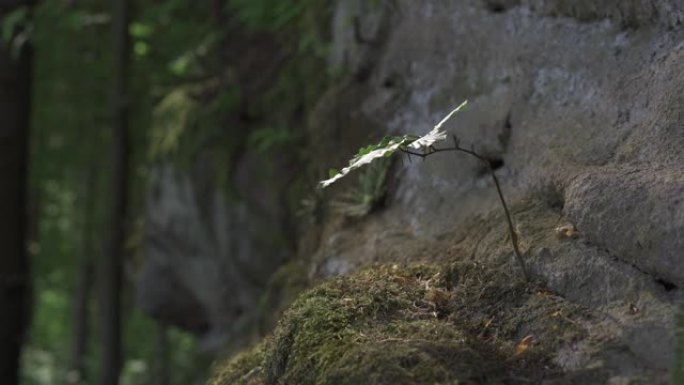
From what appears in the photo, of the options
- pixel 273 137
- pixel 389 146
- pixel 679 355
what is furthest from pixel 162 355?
pixel 679 355

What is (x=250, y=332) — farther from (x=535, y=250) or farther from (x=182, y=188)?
(x=535, y=250)

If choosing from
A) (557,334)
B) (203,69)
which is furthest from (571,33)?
(203,69)

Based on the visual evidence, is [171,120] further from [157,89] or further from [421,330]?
[421,330]

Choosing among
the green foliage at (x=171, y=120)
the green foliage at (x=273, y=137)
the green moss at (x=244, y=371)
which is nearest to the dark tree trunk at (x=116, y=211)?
the green foliage at (x=171, y=120)

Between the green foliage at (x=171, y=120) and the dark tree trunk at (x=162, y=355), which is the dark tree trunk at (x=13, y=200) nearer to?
the green foliage at (x=171, y=120)

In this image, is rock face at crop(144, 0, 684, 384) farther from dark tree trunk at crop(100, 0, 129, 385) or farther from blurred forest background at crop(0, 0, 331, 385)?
dark tree trunk at crop(100, 0, 129, 385)

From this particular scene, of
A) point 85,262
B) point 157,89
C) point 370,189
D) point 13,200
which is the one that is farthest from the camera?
point 85,262
